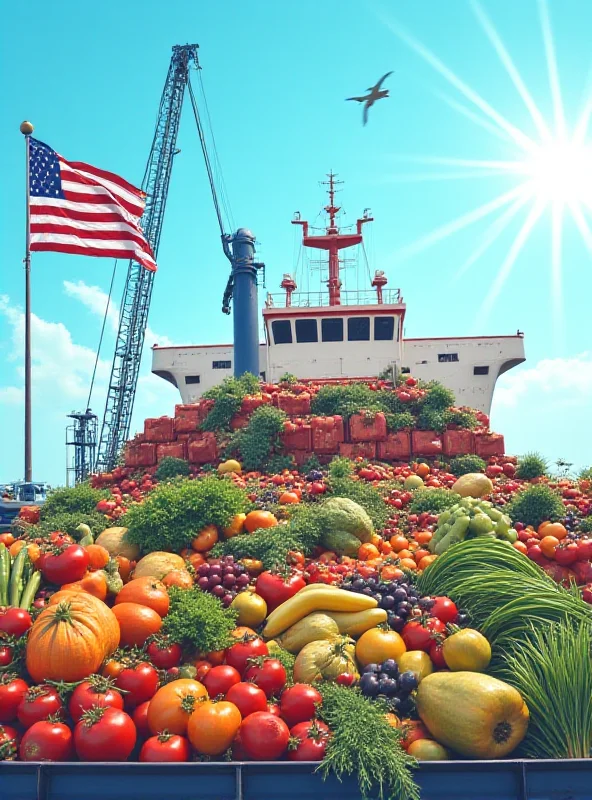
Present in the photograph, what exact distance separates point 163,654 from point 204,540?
277 centimetres

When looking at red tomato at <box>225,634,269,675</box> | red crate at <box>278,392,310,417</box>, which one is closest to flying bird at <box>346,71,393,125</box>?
red crate at <box>278,392,310,417</box>

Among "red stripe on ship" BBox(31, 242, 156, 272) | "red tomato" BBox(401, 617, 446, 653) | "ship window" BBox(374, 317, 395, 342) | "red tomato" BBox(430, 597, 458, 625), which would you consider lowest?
"red tomato" BBox(401, 617, 446, 653)

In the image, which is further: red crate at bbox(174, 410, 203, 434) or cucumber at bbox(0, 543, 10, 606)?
red crate at bbox(174, 410, 203, 434)

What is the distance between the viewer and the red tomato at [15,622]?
20.1 ft

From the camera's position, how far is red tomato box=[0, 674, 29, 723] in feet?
17.8

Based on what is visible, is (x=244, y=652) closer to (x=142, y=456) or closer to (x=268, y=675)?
(x=268, y=675)

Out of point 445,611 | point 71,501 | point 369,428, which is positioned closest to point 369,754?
point 445,611

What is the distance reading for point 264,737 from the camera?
5023 millimetres

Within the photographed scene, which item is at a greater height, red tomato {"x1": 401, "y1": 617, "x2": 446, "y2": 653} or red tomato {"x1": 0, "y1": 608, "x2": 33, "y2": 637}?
red tomato {"x1": 0, "y1": 608, "x2": 33, "y2": 637}

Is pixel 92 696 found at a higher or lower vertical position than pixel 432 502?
lower

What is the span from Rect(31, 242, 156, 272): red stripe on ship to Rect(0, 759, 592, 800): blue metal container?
13983mm

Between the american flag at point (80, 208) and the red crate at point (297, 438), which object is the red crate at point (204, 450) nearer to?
the red crate at point (297, 438)

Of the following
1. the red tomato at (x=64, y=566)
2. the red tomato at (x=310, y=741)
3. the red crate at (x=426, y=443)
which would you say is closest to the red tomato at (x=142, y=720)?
the red tomato at (x=310, y=741)

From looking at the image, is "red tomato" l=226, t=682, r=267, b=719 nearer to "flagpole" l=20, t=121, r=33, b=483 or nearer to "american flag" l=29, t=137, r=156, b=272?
"american flag" l=29, t=137, r=156, b=272
